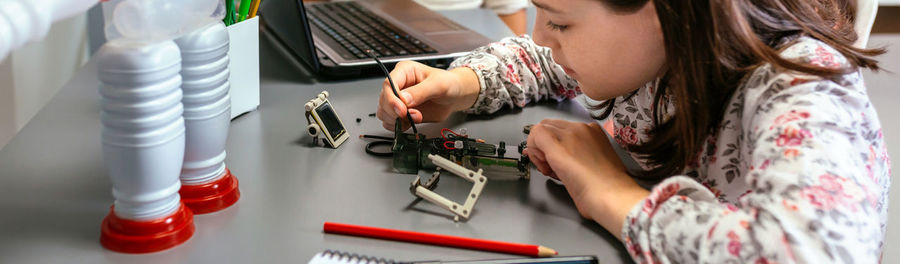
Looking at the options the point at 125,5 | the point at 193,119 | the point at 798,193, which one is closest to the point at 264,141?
the point at 193,119

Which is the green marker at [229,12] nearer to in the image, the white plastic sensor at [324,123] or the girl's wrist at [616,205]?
the white plastic sensor at [324,123]

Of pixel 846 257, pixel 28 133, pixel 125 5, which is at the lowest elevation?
pixel 28 133

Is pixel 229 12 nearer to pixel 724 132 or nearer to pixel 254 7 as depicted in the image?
pixel 254 7

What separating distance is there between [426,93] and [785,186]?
0.43m

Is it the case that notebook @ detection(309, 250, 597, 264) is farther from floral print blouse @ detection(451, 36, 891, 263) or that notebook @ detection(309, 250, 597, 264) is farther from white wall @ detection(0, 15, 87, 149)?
white wall @ detection(0, 15, 87, 149)

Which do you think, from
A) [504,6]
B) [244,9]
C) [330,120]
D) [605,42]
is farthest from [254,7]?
[504,6]

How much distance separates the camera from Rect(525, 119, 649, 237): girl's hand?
2.11 ft

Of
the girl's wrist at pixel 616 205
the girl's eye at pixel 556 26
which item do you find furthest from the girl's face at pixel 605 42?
the girl's wrist at pixel 616 205

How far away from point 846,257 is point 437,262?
27 cm

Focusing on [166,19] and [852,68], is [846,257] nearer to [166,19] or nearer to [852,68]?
[852,68]

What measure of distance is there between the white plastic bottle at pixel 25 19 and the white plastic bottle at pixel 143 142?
0.16ft

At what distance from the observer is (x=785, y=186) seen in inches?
21.4

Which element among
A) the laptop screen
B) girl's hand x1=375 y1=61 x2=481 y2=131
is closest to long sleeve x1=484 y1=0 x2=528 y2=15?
the laptop screen

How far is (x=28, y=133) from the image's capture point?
2.72 feet
